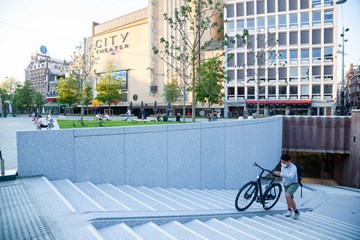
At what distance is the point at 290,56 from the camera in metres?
42.7

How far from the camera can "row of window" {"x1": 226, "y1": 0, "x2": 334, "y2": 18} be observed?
135ft

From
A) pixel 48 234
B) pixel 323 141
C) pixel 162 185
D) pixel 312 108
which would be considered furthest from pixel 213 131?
pixel 312 108

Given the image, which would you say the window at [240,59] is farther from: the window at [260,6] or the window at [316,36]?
the window at [316,36]

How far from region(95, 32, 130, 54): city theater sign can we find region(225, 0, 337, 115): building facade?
967 inches

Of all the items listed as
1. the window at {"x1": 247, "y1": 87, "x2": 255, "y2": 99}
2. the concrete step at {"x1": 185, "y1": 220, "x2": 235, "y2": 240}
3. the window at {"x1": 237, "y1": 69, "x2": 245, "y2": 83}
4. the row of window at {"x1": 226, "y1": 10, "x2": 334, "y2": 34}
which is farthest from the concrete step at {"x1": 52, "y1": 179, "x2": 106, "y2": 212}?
the window at {"x1": 237, "y1": 69, "x2": 245, "y2": 83}

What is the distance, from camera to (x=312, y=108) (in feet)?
136

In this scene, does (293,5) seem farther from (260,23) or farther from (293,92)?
(293,92)

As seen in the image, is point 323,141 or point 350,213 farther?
point 323,141

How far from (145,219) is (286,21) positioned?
45.6 metres

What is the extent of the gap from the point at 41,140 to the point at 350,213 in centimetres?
1020

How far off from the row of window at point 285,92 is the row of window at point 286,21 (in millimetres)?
9497

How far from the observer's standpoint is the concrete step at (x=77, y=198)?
4.54 m

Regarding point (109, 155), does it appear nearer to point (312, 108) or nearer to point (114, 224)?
point (114, 224)

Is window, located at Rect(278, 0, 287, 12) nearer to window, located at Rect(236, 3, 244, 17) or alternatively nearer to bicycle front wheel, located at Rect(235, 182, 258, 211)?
window, located at Rect(236, 3, 244, 17)
